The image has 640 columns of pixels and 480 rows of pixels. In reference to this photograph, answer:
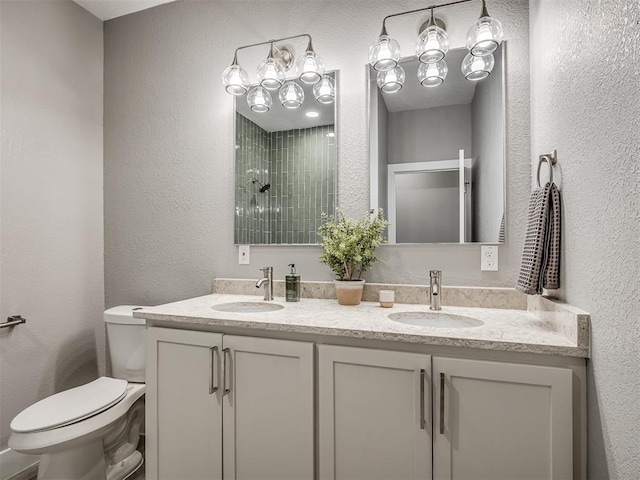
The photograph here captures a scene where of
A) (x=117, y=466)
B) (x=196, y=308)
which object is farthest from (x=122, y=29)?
(x=117, y=466)

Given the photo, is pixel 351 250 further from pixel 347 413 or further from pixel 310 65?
pixel 310 65

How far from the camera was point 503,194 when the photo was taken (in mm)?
1601

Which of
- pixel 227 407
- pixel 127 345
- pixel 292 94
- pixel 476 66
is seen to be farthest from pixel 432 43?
pixel 127 345

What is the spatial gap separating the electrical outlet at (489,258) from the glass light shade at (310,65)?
1.19 m

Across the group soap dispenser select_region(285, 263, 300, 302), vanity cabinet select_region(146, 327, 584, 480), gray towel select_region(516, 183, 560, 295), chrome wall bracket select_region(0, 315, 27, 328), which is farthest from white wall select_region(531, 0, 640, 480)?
chrome wall bracket select_region(0, 315, 27, 328)

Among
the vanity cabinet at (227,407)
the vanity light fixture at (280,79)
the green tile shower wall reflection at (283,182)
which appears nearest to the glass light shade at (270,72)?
the vanity light fixture at (280,79)

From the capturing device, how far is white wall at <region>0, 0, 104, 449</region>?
182cm

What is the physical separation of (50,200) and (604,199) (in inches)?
99.7

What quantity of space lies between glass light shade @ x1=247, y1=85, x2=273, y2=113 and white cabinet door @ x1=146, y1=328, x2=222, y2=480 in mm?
1257

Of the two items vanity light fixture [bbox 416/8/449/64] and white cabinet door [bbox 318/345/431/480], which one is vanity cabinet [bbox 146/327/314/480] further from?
vanity light fixture [bbox 416/8/449/64]

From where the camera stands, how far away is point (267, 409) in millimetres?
1300

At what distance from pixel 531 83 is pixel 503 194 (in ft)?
1.63

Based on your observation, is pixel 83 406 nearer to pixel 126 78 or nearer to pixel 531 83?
pixel 126 78

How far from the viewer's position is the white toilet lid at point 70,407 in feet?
4.69
